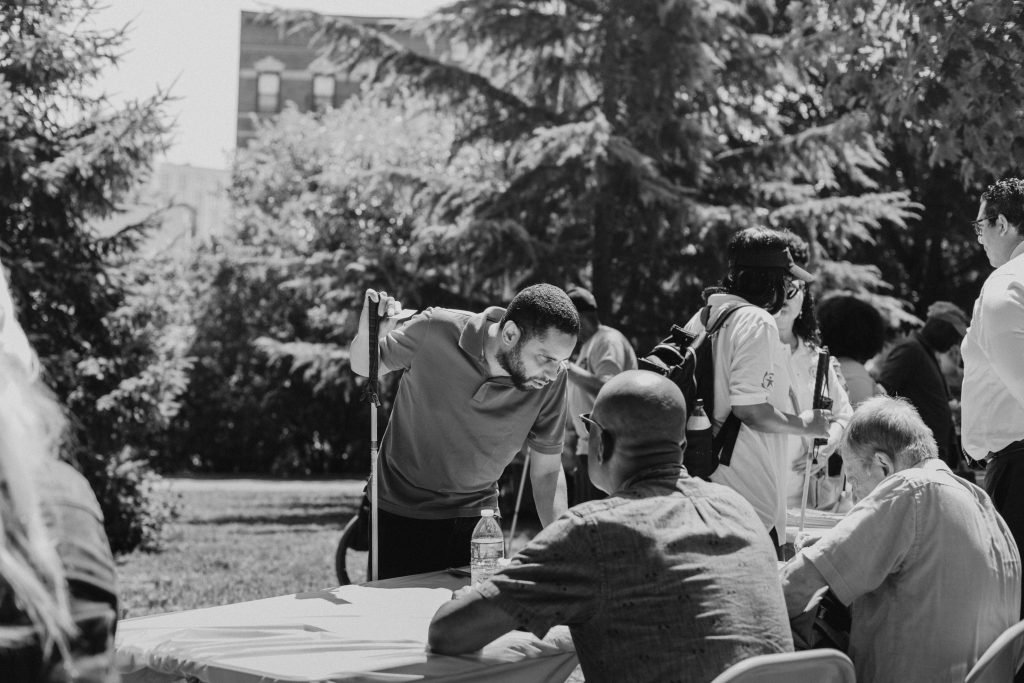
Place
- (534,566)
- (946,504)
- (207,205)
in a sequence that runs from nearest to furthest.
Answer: (534,566) < (946,504) < (207,205)

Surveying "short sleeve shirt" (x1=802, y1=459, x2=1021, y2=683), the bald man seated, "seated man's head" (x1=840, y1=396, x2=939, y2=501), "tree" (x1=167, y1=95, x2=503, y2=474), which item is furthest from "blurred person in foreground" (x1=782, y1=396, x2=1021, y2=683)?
"tree" (x1=167, y1=95, x2=503, y2=474)

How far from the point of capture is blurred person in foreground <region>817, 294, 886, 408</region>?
19.1ft

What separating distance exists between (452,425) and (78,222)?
8.22 meters

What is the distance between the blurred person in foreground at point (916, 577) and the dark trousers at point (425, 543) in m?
1.50

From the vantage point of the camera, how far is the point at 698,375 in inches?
177

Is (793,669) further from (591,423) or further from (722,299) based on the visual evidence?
(722,299)

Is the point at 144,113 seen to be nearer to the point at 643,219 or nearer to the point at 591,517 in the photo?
the point at 643,219

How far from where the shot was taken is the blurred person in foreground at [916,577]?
308 centimetres

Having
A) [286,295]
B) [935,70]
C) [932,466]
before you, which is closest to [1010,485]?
[932,466]

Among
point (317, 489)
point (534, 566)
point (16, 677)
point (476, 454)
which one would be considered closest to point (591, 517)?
point (534, 566)

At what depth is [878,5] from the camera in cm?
760

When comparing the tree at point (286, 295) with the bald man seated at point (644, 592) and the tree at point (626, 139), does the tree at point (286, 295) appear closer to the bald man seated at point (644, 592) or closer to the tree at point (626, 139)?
the tree at point (626, 139)

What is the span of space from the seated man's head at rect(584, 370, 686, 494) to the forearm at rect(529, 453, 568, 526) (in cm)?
145

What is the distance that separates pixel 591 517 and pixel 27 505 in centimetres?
141
